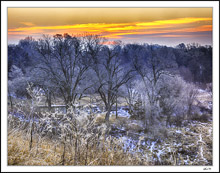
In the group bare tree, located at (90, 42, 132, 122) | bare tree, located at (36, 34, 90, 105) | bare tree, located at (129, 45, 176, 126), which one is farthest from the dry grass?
bare tree, located at (129, 45, 176, 126)

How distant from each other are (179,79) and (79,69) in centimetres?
264

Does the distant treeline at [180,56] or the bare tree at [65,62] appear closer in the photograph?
the distant treeline at [180,56]

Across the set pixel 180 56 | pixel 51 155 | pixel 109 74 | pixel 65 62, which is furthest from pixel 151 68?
→ pixel 51 155

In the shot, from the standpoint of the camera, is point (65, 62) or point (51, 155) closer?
point (51, 155)

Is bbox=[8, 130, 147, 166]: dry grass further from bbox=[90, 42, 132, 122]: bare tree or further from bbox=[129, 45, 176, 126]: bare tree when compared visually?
bbox=[129, 45, 176, 126]: bare tree

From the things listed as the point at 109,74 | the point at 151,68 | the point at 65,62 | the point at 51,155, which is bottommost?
the point at 51,155

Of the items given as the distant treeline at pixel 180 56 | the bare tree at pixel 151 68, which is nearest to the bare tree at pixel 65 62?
the distant treeline at pixel 180 56

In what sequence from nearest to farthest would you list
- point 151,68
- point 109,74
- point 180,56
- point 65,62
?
point 180,56, point 65,62, point 151,68, point 109,74

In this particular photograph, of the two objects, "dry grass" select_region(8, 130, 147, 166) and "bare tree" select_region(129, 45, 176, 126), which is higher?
"bare tree" select_region(129, 45, 176, 126)

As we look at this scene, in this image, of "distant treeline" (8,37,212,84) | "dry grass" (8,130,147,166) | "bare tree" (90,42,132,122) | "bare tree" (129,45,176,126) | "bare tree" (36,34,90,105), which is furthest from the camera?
"bare tree" (90,42,132,122)

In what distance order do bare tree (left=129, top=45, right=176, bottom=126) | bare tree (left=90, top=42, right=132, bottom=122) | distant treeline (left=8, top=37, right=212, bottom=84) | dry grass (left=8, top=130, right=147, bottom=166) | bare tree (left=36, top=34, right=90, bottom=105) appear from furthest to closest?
bare tree (left=90, top=42, right=132, bottom=122) < bare tree (left=129, top=45, right=176, bottom=126) < bare tree (left=36, top=34, right=90, bottom=105) < distant treeline (left=8, top=37, right=212, bottom=84) < dry grass (left=8, top=130, right=147, bottom=166)

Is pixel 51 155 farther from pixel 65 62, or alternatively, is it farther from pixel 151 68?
pixel 151 68

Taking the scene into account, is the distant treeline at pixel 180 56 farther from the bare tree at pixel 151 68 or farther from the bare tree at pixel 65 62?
the bare tree at pixel 65 62

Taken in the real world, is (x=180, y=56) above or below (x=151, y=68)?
above
